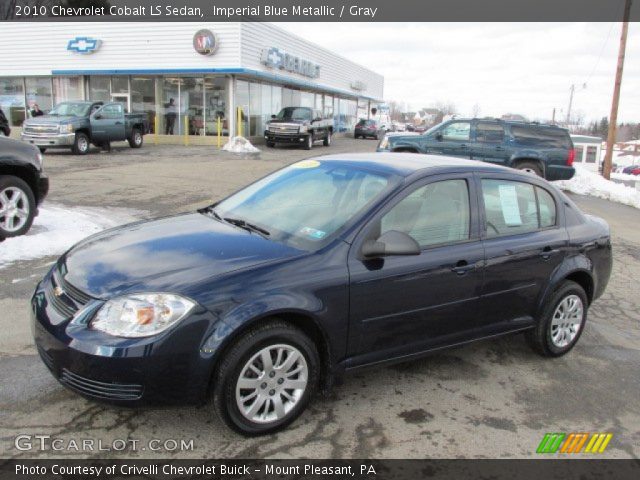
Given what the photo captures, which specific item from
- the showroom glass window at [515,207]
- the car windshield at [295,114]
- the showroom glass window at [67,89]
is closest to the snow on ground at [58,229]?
the showroom glass window at [515,207]

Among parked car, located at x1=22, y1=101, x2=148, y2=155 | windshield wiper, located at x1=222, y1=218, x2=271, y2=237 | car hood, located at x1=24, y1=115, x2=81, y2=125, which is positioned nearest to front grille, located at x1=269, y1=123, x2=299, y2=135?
parked car, located at x1=22, y1=101, x2=148, y2=155

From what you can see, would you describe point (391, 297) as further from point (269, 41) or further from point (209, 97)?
point (269, 41)

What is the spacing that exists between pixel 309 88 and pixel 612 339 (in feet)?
112

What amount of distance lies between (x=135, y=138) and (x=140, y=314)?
21540mm

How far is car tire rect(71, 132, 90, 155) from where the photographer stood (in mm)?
19062

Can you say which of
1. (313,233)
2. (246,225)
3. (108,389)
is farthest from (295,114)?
(108,389)

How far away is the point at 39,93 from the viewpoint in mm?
30328

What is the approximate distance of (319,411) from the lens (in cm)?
353

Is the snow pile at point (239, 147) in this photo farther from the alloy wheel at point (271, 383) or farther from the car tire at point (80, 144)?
the alloy wheel at point (271, 383)

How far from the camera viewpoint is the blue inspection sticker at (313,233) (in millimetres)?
3512

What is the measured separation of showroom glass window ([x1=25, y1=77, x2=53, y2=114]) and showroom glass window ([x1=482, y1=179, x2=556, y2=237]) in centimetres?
3094

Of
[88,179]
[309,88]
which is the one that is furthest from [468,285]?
[309,88]

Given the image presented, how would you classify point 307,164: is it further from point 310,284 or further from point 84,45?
point 84,45

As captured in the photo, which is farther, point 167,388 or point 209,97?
point 209,97
